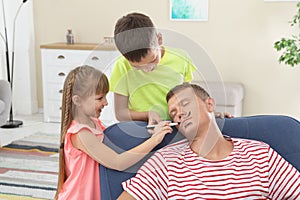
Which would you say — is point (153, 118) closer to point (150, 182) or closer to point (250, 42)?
point (150, 182)

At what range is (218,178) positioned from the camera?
1.41 m

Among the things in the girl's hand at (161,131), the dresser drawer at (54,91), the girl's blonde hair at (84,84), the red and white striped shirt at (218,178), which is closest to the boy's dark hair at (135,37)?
the girl's blonde hair at (84,84)

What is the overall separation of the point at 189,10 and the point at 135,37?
8.92 feet

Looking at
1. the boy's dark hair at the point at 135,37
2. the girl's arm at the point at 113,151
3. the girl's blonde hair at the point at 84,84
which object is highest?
the boy's dark hair at the point at 135,37

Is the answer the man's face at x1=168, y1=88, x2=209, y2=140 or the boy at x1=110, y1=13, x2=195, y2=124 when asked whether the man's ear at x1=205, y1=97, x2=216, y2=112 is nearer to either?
the man's face at x1=168, y1=88, x2=209, y2=140

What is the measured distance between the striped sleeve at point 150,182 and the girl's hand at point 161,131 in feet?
0.21

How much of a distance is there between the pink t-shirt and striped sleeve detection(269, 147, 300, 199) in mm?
558

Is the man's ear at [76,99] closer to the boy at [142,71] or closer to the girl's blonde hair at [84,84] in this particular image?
the girl's blonde hair at [84,84]

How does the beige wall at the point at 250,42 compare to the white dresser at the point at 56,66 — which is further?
the white dresser at the point at 56,66

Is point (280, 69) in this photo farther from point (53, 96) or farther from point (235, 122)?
point (235, 122)

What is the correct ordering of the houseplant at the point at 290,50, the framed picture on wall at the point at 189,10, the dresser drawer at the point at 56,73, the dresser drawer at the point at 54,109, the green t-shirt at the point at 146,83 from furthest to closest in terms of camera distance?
the dresser drawer at the point at 54,109 → the dresser drawer at the point at 56,73 → the framed picture on wall at the point at 189,10 → the houseplant at the point at 290,50 → the green t-shirt at the point at 146,83

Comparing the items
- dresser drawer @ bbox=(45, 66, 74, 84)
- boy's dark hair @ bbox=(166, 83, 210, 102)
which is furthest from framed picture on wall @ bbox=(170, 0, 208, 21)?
boy's dark hair @ bbox=(166, 83, 210, 102)

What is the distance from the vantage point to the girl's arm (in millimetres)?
1447

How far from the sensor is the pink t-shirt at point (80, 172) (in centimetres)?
150
